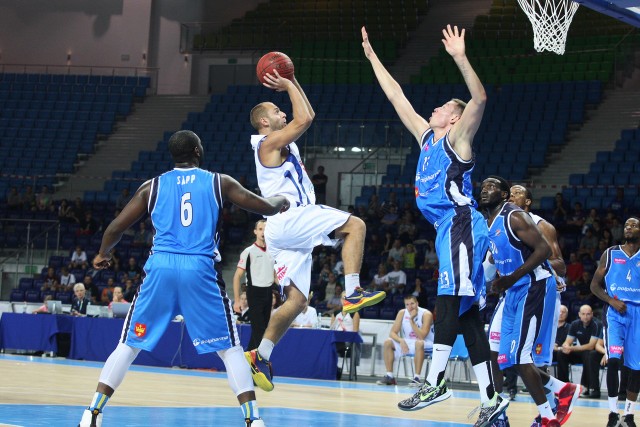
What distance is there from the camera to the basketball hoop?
41.4 ft

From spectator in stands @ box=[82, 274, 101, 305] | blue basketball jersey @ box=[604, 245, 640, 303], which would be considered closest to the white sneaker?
blue basketball jersey @ box=[604, 245, 640, 303]

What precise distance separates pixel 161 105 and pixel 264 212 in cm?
2517

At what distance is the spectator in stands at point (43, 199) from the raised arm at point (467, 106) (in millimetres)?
19160

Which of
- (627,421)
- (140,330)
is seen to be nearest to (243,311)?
(627,421)

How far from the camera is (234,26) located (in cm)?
3234

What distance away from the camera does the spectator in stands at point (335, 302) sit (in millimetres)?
17531

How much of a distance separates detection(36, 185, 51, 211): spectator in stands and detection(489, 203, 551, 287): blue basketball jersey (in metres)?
18.5

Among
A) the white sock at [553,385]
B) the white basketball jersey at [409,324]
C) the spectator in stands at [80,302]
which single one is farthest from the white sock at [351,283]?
the spectator in stands at [80,302]

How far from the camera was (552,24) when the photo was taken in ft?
41.7

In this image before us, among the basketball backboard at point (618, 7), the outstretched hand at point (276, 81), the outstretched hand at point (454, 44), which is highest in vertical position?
the basketball backboard at point (618, 7)

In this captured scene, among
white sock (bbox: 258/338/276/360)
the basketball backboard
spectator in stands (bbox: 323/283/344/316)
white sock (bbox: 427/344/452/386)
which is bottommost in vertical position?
spectator in stands (bbox: 323/283/344/316)

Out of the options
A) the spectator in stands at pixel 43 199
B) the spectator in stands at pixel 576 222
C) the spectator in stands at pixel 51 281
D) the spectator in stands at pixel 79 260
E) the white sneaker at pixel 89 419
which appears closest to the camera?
the white sneaker at pixel 89 419

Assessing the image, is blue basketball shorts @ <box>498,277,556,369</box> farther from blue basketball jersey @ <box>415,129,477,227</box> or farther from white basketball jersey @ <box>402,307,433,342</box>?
white basketball jersey @ <box>402,307,433,342</box>

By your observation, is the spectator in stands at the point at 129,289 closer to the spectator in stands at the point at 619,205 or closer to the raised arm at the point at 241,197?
the spectator in stands at the point at 619,205
